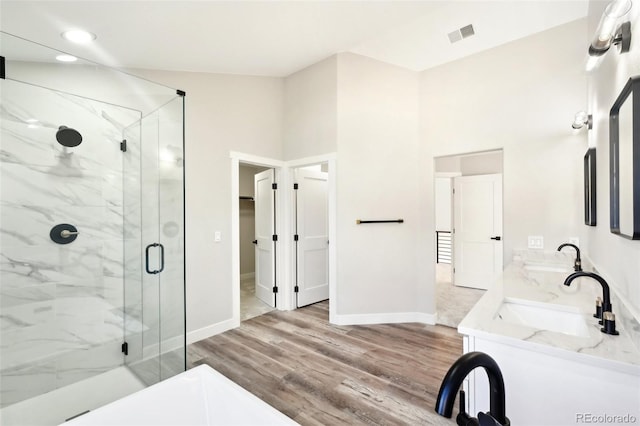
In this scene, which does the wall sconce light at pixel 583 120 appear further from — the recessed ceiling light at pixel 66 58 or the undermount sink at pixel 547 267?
the recessed ceiling light at pixel 66 58

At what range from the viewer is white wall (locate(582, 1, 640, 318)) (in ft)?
3.73

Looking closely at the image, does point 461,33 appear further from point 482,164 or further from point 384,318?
point 384,318

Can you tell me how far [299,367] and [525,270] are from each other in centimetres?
203

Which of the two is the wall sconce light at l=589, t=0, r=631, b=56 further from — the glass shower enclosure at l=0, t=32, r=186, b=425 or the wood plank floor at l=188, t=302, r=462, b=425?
the glass shower enclosure at l=0, t=32, r=186, b=425

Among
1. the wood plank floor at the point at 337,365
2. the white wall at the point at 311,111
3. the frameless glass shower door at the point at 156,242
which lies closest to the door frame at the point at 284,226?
the white wall at the point at 311,111

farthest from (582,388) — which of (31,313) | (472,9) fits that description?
(31,313)

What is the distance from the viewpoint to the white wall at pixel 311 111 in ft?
11.6

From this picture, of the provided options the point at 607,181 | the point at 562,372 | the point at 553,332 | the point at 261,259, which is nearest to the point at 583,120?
the point at 607,181

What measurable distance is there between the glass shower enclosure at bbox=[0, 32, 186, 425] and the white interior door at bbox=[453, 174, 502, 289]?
4.67 m

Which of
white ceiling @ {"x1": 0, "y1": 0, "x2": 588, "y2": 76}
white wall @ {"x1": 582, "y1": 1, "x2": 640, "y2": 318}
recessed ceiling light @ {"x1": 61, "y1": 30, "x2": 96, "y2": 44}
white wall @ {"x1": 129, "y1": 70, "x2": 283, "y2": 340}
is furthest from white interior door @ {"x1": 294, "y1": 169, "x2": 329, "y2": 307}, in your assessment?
white wall @ {"x1": 582, "y1": 1, "x2": 640, "y2": 318}

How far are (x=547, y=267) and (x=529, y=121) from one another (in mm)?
1464

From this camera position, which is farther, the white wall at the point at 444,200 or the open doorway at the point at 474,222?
the white wall at the point at 444,200

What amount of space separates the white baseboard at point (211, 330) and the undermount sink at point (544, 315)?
2.80 m

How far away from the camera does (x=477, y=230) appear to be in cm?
519
